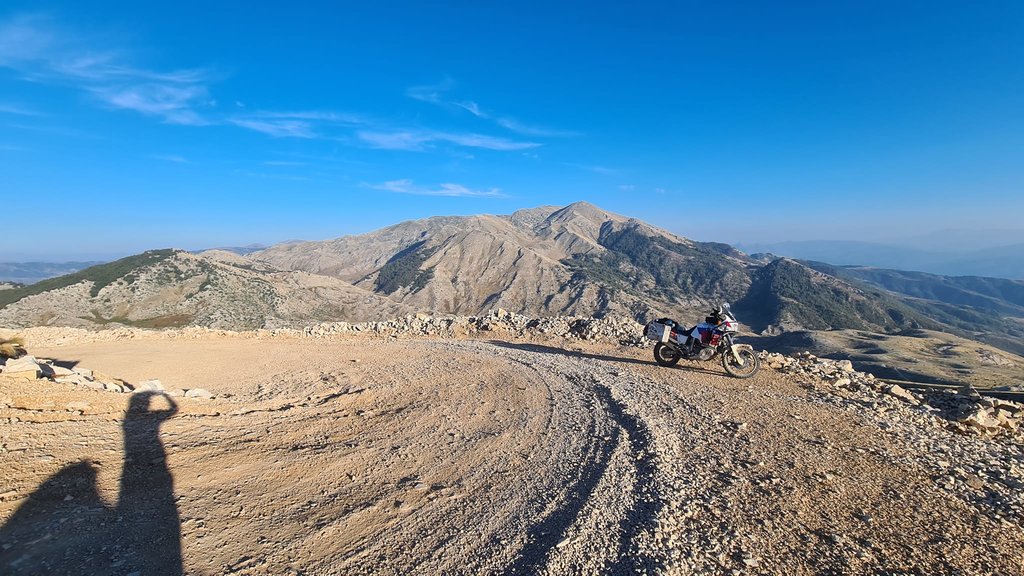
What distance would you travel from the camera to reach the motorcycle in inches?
469

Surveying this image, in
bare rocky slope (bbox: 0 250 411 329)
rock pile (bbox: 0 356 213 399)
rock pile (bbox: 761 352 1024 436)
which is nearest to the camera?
rock pile (bbox: 761 352 1024 436)

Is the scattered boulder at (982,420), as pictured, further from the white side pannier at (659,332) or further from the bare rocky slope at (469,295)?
the bare rocky slope at (469,295)

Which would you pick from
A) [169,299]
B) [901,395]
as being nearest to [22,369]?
[901,395]

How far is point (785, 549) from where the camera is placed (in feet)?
14.7

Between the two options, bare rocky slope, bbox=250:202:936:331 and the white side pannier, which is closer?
the white side pannier

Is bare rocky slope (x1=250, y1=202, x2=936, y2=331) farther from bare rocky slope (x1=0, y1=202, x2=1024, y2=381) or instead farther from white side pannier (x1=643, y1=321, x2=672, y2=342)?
white side pannier (x1=643, y1=321, x2=672, y2=342)

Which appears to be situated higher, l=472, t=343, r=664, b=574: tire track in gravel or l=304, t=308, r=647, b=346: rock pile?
l=304, t=308, r=647, b=346: rock pile

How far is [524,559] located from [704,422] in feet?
17.7

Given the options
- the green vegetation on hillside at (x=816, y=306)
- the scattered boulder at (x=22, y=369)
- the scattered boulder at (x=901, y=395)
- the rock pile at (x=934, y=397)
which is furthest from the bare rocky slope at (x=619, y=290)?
the scattered boulder at (x=22, y=369)

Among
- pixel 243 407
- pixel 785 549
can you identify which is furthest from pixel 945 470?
pixel 243 407

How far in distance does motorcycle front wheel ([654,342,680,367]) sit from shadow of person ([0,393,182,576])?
11967 mm

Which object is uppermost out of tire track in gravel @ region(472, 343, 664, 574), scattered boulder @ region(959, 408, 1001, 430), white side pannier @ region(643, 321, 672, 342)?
white side pannier @ region(643, 321, 672, 342)

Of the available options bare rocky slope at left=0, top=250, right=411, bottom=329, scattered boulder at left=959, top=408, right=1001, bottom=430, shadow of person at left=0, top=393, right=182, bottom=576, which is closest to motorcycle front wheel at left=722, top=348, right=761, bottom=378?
scattered boulder at left=959, top=408, right=1001, bottom=430

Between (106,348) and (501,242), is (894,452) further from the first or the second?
(501,242)
